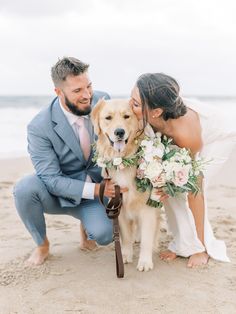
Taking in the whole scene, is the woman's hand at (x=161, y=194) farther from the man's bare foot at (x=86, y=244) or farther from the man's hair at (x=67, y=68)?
the man's hair at (x=67, y=68)

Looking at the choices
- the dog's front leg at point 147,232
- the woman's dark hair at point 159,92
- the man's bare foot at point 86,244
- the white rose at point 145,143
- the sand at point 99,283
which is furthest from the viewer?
the man's bare foot at point 86,244

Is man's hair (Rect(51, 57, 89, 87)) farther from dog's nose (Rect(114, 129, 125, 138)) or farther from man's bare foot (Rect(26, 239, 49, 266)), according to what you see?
man's bare foot (Rect(26, 239, 49, 266))

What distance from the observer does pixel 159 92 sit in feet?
10.1

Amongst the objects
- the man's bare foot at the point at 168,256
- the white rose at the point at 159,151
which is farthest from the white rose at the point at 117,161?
the man's bare foot at the point at 168,256

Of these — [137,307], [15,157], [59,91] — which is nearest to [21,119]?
[15,157]

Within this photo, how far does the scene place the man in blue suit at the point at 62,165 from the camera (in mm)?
3359

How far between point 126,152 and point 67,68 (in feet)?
2.50

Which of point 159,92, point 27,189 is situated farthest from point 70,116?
point 159,92

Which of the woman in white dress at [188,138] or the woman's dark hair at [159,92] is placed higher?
the woman's dark hair at [159,92]

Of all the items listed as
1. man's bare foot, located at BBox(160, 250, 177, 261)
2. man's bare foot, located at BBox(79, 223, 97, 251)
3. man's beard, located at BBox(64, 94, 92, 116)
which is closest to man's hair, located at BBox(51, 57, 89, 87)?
man's beard, located at BBox(64, 94, 92, 116)

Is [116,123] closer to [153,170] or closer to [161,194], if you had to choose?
[153,170]

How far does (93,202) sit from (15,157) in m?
4.27

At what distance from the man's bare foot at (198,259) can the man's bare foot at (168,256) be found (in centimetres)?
14

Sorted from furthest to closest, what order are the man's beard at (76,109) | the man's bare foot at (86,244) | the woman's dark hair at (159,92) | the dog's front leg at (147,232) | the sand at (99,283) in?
the man's bare foot at (86,244) < the man's beard at (76,109) < the dog's front leg at (147,232) < the woman's dark hair at (159,92) < the sand at (99,283)
